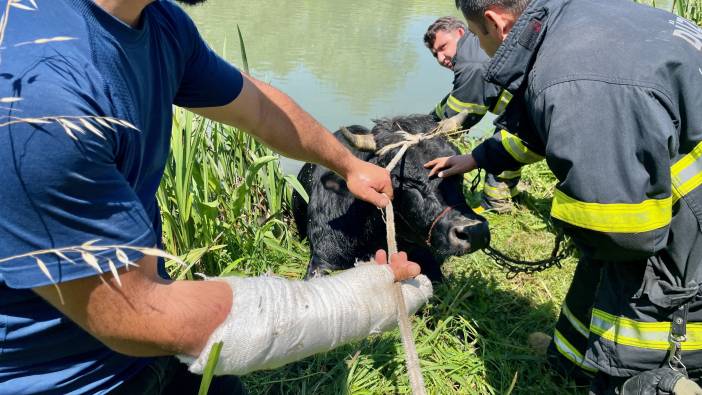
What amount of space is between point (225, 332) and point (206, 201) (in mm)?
2308

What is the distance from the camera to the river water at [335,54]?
8164 mm

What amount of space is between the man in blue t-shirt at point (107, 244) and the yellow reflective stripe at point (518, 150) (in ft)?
3.46

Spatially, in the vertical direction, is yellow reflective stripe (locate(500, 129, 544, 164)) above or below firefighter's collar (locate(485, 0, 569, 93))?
below

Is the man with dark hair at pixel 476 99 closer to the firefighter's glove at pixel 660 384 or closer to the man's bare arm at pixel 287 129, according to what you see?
the man's bare arm at pixel 287 129

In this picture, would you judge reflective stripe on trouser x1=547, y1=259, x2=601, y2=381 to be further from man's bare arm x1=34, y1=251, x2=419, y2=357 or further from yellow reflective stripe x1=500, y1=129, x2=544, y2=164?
man's bare arm x1=34, y1=251, x2=419, y2=357

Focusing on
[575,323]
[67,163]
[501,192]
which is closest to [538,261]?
[575,323]

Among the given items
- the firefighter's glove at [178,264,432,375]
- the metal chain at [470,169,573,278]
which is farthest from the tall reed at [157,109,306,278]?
the firefighter's glove at [178,264,432,375]

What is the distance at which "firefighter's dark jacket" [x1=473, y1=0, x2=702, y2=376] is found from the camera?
169 cm

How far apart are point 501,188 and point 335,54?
557 cm

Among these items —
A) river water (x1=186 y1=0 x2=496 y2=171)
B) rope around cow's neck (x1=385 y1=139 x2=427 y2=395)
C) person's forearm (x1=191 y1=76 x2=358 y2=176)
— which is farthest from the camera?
river water (x1=186 y1=0 x2=496 y2=171)

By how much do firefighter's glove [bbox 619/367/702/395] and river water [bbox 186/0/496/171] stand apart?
4.75 meters

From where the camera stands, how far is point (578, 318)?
2.62m

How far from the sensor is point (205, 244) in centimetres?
360

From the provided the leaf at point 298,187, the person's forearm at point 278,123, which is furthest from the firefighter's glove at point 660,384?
the leaf at point 298,187
